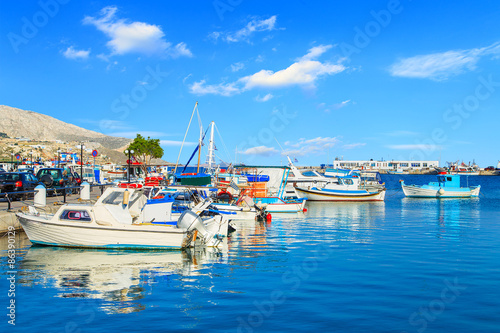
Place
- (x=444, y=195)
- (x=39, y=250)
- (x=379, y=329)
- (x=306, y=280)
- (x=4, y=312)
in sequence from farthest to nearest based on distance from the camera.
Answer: (x=444, y=195) < (x=39, y=250) < (x=306, y=280) < (x=4, y=312) < (x=379, y=329)

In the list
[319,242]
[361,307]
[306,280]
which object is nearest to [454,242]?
[319,242]

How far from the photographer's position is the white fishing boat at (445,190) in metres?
64.7

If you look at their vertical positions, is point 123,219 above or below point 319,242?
above

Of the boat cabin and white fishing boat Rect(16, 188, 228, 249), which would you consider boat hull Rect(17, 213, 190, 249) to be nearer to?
white fishing boat Rect(16, 188, 228, 249)

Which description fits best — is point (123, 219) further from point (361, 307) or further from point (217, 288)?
point (361, 307)

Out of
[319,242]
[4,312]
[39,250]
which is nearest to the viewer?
[4,312]

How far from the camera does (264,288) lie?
12.7m

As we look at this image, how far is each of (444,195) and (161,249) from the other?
5825 cm

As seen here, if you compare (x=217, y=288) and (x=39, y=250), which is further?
(x=39, y=250)

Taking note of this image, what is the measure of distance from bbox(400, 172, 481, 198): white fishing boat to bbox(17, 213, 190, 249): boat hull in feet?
187

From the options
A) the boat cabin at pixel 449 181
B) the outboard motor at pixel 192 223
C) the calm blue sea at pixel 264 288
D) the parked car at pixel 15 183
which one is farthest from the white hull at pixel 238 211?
the boat cabin at pixel 449 181

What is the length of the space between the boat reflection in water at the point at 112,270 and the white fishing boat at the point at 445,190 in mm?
54874

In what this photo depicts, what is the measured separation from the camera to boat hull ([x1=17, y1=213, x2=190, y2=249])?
18094 mm

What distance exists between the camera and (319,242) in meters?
21.9
